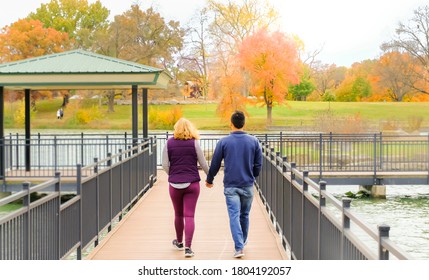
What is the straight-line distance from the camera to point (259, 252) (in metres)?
11.2

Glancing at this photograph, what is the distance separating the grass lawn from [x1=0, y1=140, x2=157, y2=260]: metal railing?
52940mm

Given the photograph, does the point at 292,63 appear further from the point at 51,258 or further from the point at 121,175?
the point at 51,258

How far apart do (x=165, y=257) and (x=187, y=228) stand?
654 mm

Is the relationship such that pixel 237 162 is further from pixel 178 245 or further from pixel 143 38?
pixel 143 38

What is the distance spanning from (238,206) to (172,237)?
2.86 meters

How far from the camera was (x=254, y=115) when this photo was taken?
285ft

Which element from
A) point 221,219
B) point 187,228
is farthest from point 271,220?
point 187,228

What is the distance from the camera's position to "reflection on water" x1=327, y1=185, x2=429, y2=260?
67.0 feet

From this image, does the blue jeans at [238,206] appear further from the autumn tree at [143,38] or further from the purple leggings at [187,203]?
the autumn tree at [143,38]

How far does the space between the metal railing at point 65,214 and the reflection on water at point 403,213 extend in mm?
7285

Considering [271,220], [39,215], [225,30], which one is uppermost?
[225,30]

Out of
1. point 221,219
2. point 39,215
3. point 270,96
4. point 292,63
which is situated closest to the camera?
point 39,215

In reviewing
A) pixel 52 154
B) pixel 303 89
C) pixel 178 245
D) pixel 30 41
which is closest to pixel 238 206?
pixel 178 245

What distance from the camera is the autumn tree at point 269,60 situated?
205ft
